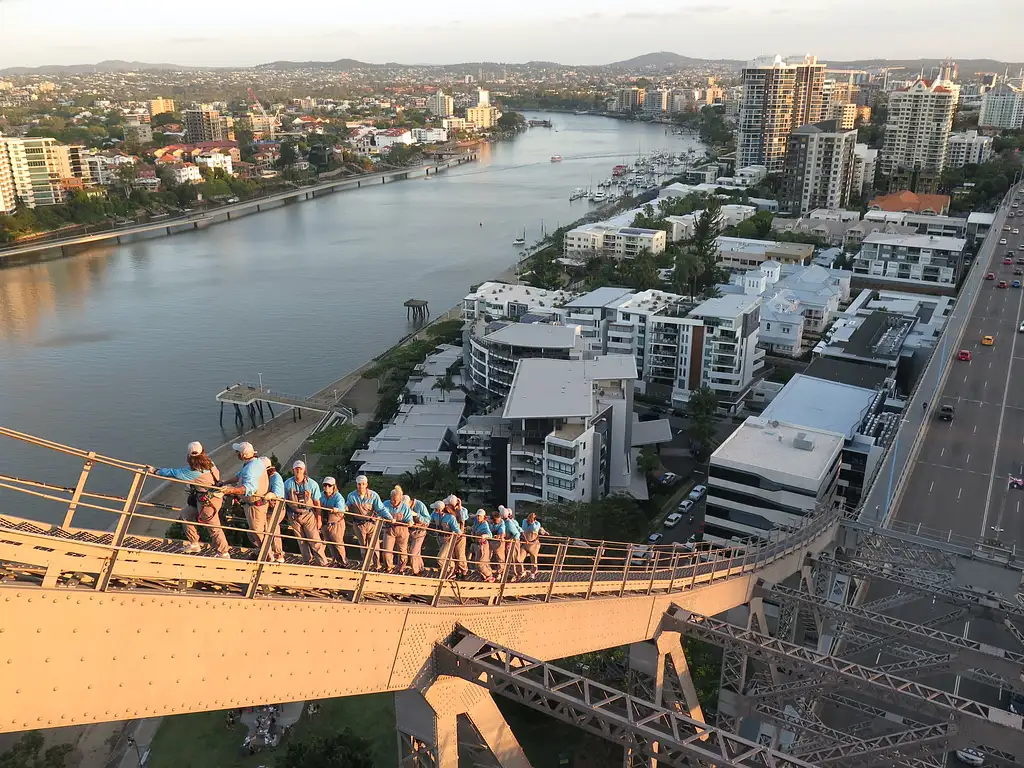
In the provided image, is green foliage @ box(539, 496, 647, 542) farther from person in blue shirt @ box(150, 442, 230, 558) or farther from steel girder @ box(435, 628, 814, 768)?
person in blue shirt @ box(150, 442, 230, 558)

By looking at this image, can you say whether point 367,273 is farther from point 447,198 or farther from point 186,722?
point 186,722

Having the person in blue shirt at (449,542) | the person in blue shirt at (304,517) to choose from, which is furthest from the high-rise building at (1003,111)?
the person in blue shirt at (304,517)

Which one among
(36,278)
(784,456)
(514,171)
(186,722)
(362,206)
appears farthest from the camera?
(514,171)

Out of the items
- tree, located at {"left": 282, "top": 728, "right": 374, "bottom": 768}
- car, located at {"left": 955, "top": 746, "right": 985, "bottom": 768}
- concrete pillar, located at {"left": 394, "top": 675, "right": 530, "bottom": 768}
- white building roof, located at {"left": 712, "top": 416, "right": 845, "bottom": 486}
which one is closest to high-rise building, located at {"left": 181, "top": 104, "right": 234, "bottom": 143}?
white building roof, located at {"left": 712, "top": 416, "right": 845, "bottom": 486}

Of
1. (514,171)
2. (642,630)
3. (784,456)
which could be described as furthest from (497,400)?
(514,171)

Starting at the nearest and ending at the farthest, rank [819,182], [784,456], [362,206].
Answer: [784,456] → [819,182] → [362,206]

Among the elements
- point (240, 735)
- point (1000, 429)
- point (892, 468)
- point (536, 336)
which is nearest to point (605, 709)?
point (240, 735)

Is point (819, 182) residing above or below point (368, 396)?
above

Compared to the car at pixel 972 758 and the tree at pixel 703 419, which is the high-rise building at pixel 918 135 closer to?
the tree at pixel 703 419
